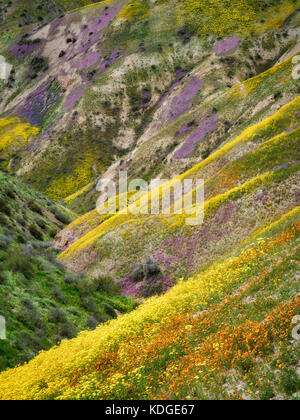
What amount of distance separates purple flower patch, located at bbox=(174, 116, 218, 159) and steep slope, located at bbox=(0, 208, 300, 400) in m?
47.7

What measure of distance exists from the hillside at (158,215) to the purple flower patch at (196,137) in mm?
521

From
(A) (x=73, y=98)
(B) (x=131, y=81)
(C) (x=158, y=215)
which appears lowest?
(C) (x=158, y=215)

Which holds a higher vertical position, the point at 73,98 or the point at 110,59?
the point at 110,59

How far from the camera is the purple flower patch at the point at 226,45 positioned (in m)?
90.2

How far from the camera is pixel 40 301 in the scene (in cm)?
1905

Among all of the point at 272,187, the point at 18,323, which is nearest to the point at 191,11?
the point at 272,187

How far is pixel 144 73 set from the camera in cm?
9956

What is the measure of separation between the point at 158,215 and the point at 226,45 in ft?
236

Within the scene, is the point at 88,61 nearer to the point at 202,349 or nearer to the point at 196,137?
the point at 196,137

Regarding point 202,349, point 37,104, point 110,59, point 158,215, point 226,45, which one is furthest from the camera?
point 37,104

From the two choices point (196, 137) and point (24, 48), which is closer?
point (196, 137)

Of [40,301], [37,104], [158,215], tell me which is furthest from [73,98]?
[40,301]

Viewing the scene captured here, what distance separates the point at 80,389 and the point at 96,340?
3.99 metres

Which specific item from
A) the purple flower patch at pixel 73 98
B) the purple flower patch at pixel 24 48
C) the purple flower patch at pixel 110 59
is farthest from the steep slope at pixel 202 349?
the purple flower patch at pixel 24 48
